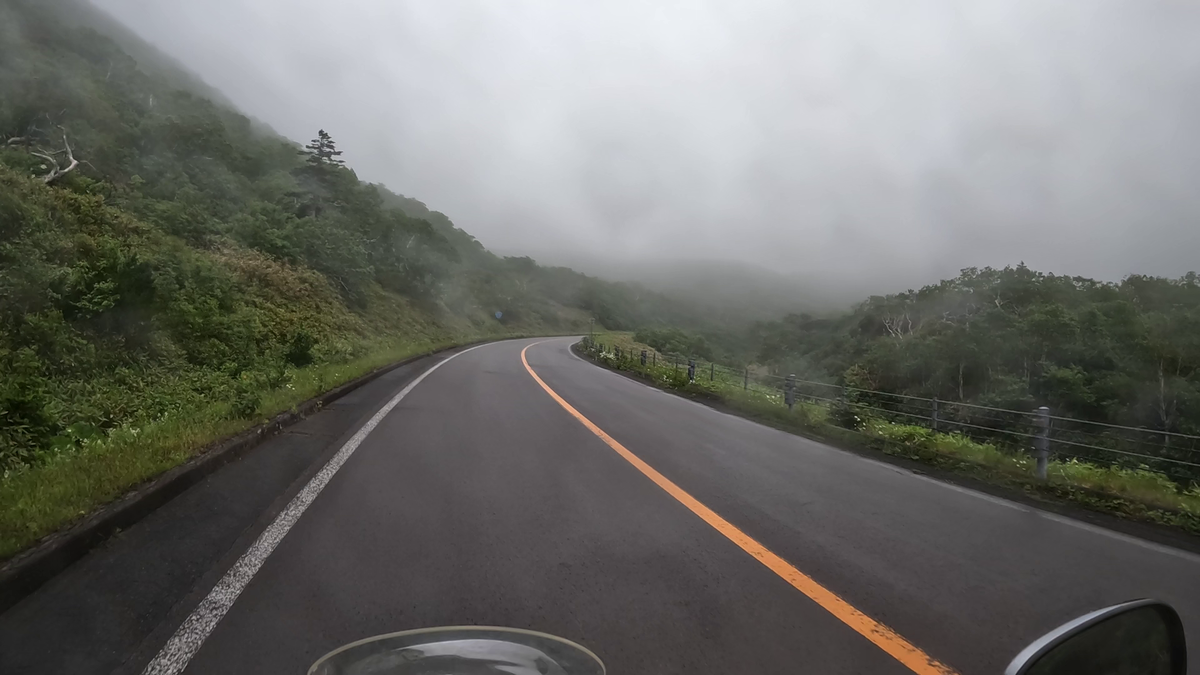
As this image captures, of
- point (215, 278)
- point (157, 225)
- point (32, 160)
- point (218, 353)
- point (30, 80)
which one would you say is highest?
point (30, 80)

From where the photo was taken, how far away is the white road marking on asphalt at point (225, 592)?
291 centimetres

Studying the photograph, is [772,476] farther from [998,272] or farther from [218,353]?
[998,272]

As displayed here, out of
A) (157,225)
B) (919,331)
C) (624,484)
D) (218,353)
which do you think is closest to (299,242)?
(157,225)

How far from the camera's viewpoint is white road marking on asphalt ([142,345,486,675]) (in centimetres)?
291

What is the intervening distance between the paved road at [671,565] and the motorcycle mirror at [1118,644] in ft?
5.15

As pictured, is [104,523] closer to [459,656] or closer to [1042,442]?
[459,656]

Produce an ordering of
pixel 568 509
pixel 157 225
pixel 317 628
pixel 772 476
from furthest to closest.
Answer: pixel 157 225, pixel 772 476, pixel 568 509, pixel 317 628

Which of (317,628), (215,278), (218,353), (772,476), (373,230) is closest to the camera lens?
(317,628)

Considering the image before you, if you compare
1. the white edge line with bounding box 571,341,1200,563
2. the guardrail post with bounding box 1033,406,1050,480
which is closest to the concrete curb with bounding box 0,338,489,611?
the white edge line with bounding box 571,341,1200,563

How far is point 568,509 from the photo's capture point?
564 cm

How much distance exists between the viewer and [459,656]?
7.80 feet

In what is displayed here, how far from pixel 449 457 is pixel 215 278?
49.9ft

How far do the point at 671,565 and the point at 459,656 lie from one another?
220 centimetres

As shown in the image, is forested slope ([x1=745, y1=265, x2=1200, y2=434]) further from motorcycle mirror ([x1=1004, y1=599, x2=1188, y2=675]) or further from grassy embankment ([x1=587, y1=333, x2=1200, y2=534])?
motorcycle mirror ([x1=1004, y1=599, x2=1188, y2=675])
